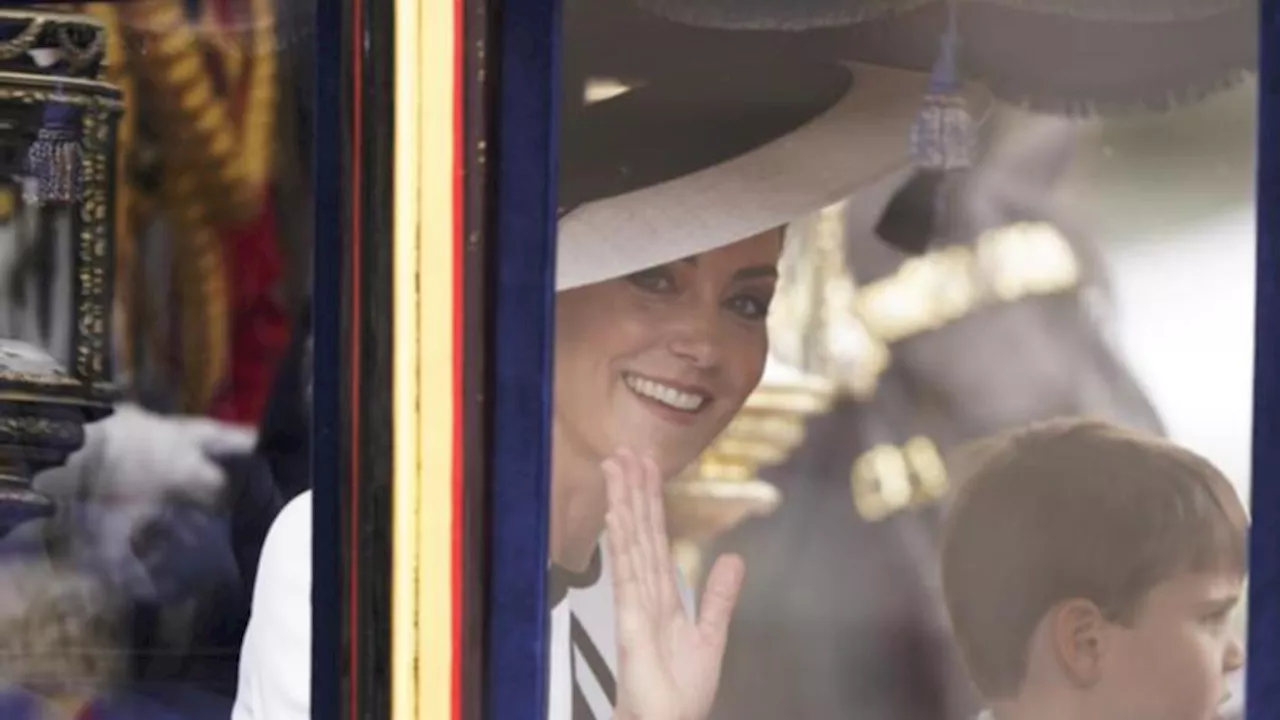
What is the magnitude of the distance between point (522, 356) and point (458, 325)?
6 centimetres

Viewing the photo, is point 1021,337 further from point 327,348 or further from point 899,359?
point 327,348

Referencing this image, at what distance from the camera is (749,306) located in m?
1.50

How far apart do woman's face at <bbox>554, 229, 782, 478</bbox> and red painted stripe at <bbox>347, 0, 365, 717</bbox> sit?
16 cm

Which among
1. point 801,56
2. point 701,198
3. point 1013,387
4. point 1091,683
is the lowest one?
point 1091,683

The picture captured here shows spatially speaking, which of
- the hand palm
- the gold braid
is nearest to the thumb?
the hand palm

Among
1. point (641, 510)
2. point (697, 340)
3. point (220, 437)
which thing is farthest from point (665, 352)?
point (220, 437)

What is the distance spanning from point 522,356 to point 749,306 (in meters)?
0.19

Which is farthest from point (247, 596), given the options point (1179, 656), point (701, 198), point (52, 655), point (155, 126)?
point (1179, 656)

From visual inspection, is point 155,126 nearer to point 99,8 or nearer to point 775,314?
point 99,8

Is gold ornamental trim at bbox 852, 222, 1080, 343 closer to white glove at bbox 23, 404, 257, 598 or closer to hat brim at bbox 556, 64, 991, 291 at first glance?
hat brim at bbox 556, 64, 991, 291

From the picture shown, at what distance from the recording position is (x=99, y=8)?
1513 millimetres

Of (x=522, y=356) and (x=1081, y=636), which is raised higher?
(x=522, y=356)

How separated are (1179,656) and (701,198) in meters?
0.53

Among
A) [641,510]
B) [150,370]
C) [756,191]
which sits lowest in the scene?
[641,510]
